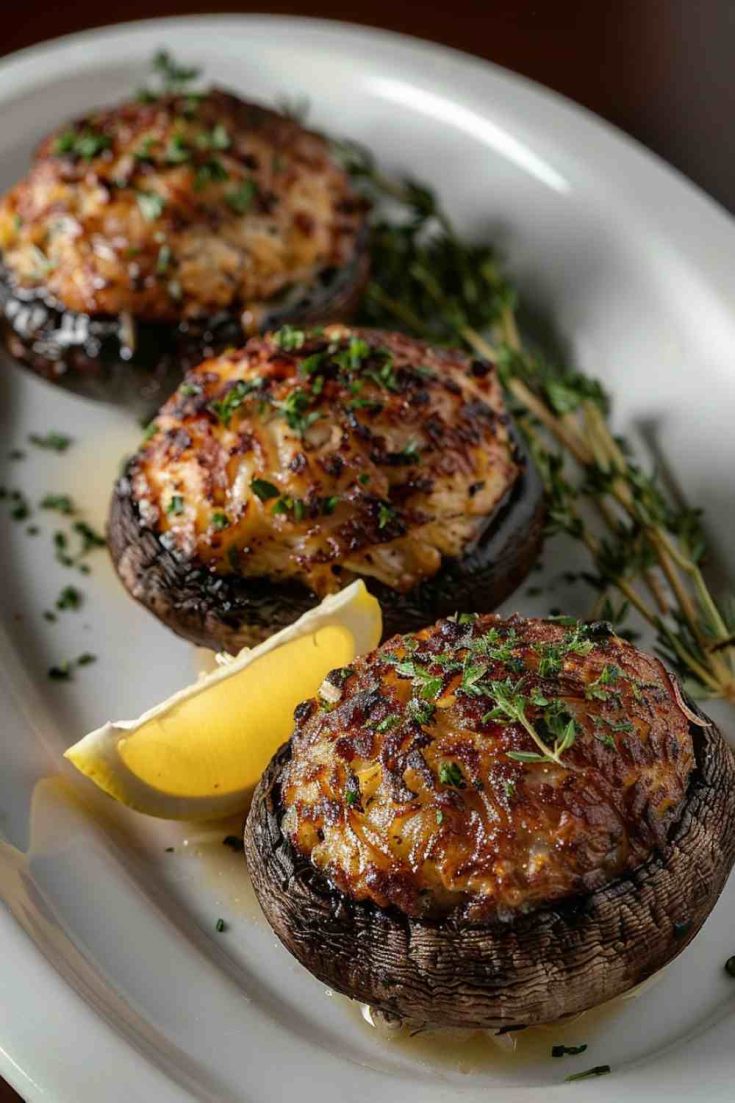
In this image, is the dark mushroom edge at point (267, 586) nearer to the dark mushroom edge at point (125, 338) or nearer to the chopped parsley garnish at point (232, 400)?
the chopped parsley garnish at point (232, 400)

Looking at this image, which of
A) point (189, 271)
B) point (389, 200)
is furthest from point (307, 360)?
point (389, 200)

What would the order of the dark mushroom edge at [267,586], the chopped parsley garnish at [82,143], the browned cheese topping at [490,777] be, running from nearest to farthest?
1. the browned cheese topping at [490,777]
2. the dark mushroom edge at [267,586]
3. the chopped parsley garnish at [82,143]

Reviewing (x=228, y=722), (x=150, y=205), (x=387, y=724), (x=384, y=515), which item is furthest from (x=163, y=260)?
(x=387, y=724)

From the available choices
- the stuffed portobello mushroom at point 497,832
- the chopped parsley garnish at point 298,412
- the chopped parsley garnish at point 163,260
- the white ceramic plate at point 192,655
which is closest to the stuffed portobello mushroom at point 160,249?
the chopped parsley garnish at point 163,260

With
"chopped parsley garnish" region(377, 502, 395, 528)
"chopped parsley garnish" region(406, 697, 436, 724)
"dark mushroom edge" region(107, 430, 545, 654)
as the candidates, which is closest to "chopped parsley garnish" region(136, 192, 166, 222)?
"dark mushroom edge" region(107, 430, 545, 654)

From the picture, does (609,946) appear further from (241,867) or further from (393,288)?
(393,288)

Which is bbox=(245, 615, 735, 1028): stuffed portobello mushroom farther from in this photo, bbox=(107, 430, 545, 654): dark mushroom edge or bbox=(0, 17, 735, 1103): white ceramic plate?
bbox=(107, 430, 545, 654): dark mushroom edge

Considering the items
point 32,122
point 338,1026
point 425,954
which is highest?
point 32,122
